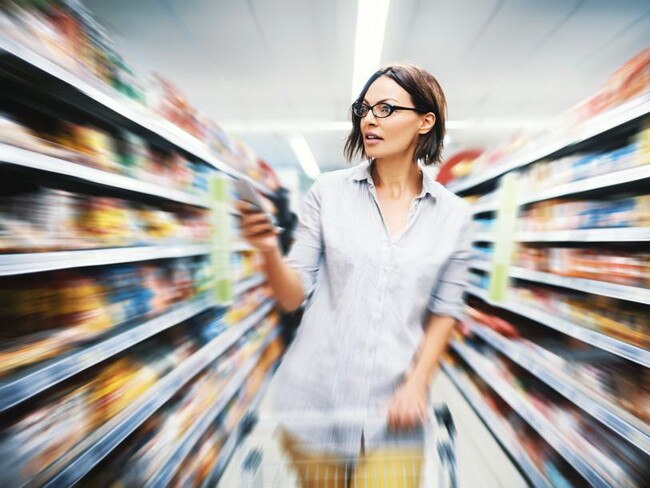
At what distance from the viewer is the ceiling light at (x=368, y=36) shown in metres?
2.80

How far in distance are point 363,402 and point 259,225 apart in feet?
2.04

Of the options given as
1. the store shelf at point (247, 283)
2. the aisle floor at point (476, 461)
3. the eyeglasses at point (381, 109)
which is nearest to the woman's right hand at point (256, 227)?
the eyeglasses at point (381, 109)

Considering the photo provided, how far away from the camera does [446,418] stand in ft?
2.93

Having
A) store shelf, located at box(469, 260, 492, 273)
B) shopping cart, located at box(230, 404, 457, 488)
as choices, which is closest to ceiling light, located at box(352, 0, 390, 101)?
store shelf, located at box(469, 260, 492, 273)

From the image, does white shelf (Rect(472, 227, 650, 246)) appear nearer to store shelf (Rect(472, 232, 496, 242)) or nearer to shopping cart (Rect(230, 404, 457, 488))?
store shelf (Rect(472, 232, 496, 242))

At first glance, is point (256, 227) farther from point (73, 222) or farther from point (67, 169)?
point (73, 222)

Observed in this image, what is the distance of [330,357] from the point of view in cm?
100

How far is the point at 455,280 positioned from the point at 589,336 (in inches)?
42.3

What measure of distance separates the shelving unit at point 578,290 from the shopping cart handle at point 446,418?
39 centimetres

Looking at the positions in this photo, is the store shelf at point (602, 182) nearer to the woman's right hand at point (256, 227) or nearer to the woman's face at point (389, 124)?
the woman's face at point (389, 124)

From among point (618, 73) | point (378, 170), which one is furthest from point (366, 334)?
point (618, 73)

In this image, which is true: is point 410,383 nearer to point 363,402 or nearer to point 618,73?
point 363,402

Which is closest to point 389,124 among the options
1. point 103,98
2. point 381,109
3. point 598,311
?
point 381,109

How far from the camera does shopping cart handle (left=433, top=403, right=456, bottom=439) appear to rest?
884mm
